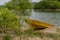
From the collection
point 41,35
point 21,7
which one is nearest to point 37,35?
point 41,35

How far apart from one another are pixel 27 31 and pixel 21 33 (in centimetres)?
62

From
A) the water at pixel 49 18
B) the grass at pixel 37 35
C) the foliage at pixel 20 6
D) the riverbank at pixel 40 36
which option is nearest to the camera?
the riverbank at pixel 40 36

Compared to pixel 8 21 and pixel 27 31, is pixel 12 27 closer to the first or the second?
pixel 8 21

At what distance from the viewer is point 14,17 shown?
12266 millimetres

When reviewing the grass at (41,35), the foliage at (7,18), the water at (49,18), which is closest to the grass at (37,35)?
the grass at (41,35)

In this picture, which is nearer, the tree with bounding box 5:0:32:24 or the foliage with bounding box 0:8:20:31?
the foliage with bounding box 0:8:20:31

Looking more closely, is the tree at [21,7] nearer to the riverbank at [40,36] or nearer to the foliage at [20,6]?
the foliage at [20,6]

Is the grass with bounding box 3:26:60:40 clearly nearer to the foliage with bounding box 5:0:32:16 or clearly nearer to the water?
the foliage with bounding box 5:0:32:16

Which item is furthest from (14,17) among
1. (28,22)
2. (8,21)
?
(28,22)

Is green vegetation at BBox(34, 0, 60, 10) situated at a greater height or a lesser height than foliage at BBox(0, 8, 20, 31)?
lesser

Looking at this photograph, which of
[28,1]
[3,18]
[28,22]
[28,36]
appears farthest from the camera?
[28,22]

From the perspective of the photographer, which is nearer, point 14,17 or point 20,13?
point 14,17

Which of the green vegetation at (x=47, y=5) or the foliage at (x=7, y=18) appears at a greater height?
the foliage at (x=7, y=18)

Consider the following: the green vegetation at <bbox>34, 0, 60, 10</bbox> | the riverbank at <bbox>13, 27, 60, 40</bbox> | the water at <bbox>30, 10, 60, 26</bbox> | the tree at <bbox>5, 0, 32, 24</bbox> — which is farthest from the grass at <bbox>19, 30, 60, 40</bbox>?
the green vegetation at <bbox>34, 0, 60, 10</bbox>
